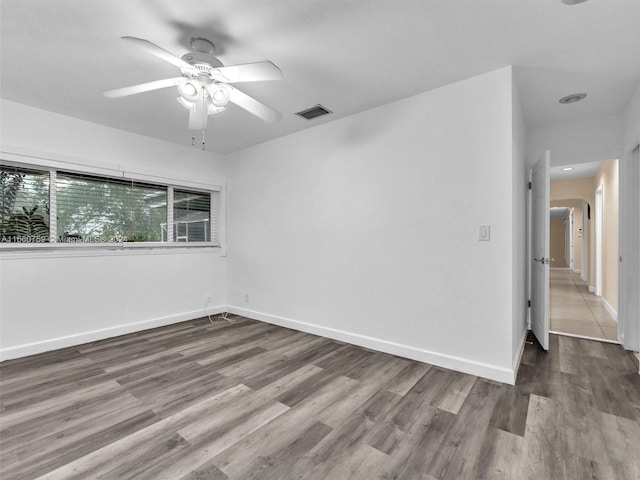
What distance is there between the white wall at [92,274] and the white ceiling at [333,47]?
36 cm

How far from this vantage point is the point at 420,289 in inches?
112

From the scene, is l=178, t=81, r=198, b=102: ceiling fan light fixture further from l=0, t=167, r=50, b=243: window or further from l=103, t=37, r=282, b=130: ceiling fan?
l=0, t=167, r=50, b=243: window

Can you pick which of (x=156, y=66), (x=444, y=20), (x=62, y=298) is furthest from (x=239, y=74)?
(x=62, y=298)

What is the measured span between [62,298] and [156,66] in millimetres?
2576

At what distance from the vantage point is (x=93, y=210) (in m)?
3.59

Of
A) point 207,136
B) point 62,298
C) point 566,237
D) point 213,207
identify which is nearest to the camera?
point 62,298

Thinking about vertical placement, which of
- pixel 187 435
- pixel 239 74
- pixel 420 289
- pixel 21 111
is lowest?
pixel 187 435

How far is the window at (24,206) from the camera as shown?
3.02 m

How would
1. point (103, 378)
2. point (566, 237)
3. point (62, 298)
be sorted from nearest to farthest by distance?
1. point (103, 378)
2. point (62, 298)
3. point (566, 237)

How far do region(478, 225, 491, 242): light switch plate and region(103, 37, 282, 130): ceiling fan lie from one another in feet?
6.20

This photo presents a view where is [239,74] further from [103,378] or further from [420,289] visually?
[103,378]

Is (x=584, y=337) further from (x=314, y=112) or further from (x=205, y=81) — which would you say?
(x=205, y=81)

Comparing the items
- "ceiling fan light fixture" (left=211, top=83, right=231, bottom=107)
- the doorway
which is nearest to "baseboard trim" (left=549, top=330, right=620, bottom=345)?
the doorway

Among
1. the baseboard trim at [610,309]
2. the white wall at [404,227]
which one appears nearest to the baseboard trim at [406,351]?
the white wall at [404,227]
